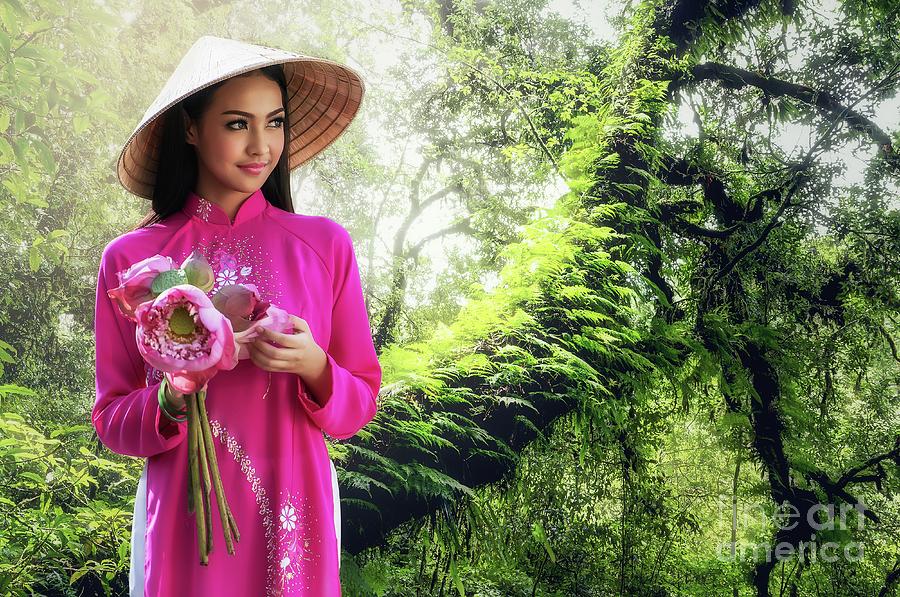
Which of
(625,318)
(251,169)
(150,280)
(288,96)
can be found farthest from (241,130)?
(625,318)

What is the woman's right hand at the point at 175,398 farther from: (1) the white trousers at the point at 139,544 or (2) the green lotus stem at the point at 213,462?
(1) the white trousers at the point at 139,544

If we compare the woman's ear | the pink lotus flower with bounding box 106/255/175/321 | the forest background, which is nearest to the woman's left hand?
the pink lotus flower with bounding box 106/255/175/321

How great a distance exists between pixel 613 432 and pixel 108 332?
2399mm

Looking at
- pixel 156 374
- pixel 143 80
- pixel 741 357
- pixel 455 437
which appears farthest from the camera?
pixel 143 80

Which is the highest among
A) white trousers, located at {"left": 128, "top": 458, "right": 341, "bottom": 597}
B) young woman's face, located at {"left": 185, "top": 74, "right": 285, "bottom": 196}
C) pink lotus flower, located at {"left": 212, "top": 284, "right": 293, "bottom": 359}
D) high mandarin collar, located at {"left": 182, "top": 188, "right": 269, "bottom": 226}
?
young woman's face, located at {"left": 185, "top": 74, "right": 285, "bottom": 196}

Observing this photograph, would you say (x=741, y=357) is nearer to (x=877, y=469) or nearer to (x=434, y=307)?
(x=877, y=469)

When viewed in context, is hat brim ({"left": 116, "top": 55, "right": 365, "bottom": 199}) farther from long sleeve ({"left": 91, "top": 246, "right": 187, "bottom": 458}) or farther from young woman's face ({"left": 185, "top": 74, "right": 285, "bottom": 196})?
long sleeve ({"left": 91, "top": 246, "right": 187, "bottom": 458})

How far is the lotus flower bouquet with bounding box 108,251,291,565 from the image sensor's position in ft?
2.24

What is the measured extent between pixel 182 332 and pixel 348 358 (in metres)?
0.36

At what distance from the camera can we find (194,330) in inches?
27.1

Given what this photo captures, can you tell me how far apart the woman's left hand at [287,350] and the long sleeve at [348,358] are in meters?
0.09

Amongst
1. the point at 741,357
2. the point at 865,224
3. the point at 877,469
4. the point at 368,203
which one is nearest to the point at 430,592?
the point at 741,357

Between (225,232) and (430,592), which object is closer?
(225,232)

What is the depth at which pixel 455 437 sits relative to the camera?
2529 mm
